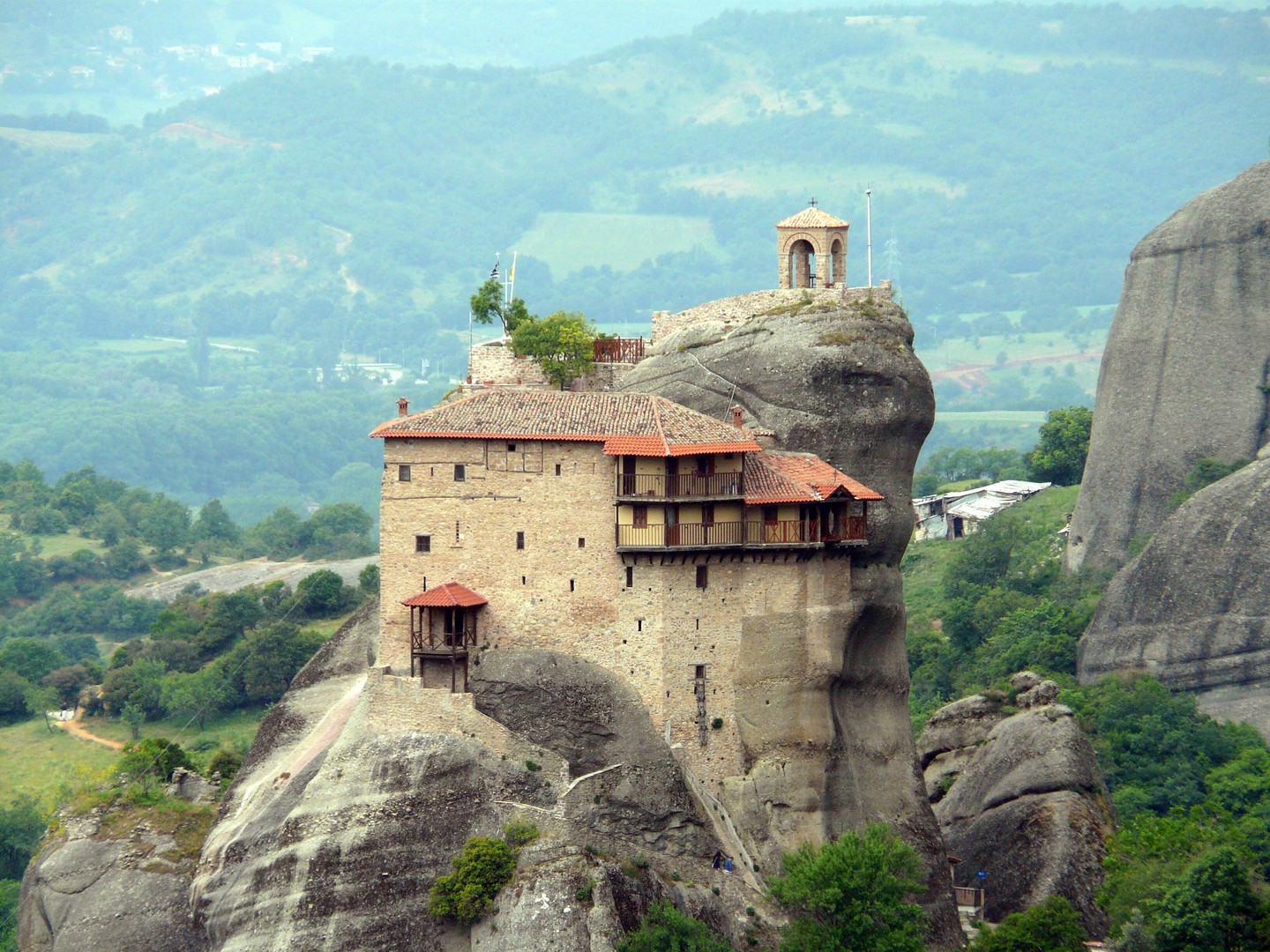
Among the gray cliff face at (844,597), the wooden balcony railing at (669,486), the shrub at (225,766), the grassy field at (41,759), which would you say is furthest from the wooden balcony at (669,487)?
the grassy field at (41,759)

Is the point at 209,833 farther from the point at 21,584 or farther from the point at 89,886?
the point at 21,584

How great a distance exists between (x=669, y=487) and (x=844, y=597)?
7356 mm

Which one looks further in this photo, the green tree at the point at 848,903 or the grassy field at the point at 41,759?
the grassy field at the point at 41,759

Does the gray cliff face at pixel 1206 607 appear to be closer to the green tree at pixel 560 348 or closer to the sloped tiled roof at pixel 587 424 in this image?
the green tree at pixel 560 348

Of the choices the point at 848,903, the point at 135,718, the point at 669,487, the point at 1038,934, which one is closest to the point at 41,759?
the point at 135,718

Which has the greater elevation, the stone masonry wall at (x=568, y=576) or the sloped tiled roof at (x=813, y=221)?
the sloped tiled roof at (x=813, y=221)

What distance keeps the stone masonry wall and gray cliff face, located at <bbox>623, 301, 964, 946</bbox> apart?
1.44m

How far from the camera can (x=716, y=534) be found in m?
74.4

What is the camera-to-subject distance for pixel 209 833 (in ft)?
261

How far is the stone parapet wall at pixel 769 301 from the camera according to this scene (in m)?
81.8

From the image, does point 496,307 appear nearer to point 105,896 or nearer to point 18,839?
point 105,896

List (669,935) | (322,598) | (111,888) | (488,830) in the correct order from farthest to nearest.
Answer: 1. (322,598)
2. (111,888)
3. (488,830)
4. (669,935)

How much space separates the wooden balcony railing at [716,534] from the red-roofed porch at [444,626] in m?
5.10

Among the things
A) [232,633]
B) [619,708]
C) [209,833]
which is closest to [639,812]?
[619,708]
